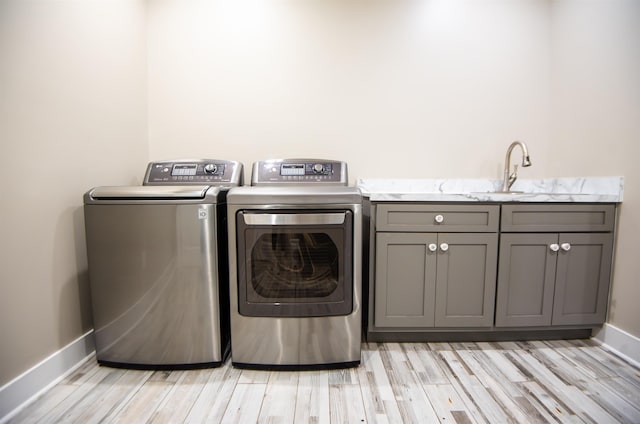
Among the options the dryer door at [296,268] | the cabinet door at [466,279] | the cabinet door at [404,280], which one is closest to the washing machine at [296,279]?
the dryer door at [296,268]

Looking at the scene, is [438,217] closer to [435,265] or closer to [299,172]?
[435,265]

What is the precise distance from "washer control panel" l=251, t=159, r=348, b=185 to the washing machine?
0.39 metres

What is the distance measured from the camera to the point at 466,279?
1582 mm

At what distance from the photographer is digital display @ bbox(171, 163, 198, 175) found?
172 centimetres

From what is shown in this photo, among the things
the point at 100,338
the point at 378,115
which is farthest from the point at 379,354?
the point at 378,115

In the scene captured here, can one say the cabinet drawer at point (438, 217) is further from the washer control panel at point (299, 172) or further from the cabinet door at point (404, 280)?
the washer control panel at point (299, 172)

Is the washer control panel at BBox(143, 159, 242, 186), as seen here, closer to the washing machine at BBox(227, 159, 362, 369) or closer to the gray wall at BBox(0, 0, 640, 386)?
the gray wall at BBox(0, 0, 640, 386)

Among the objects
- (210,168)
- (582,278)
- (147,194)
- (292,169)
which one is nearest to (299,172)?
(292,169)

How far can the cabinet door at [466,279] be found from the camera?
5.14 feet

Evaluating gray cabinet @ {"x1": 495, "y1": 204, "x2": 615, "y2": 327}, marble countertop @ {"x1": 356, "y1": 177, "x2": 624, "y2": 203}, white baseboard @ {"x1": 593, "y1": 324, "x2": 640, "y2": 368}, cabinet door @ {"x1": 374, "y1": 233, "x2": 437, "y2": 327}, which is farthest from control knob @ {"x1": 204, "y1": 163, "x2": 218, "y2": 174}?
white baseboard @ {"x1": 593, "y1": 324, "x2": 640, "y2": 368}

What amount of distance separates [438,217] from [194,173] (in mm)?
1411

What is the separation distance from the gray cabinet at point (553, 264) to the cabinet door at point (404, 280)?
15.4 inches

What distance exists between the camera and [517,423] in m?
1.09

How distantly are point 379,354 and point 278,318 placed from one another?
0.61 m
